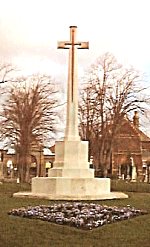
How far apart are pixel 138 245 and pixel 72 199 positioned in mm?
7732

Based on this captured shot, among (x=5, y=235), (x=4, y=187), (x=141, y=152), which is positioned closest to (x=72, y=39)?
(x=4, y=187)

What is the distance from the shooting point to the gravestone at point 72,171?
57.2 ft

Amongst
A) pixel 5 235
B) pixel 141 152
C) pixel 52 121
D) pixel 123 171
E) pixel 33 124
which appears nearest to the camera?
pixel 5 235

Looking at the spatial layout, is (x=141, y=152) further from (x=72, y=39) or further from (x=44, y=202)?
(x=44, y=202)

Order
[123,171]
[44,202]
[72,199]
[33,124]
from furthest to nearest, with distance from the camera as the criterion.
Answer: [123,171], [33,124], [72,199], [44,202]

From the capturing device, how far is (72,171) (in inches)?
727

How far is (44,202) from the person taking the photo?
50.0 feet

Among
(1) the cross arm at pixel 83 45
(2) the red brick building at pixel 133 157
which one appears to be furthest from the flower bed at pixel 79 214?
(2) the red brick building at pixel 133 157

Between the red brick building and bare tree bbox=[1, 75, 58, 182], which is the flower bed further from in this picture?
the red brick building

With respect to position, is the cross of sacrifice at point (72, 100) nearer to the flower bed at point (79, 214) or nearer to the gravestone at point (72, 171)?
the gravestone at point (72, 171)

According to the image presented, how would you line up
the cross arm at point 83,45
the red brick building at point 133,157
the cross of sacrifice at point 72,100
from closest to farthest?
the cross of sacrifice at point 72,100, the cross arm at point 83,45, the red brick building at point 133,157

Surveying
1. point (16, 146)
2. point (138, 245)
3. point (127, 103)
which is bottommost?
point (138, 245)

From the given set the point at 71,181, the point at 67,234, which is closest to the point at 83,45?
the point at 71,181

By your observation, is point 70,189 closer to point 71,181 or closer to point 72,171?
point 71,181
